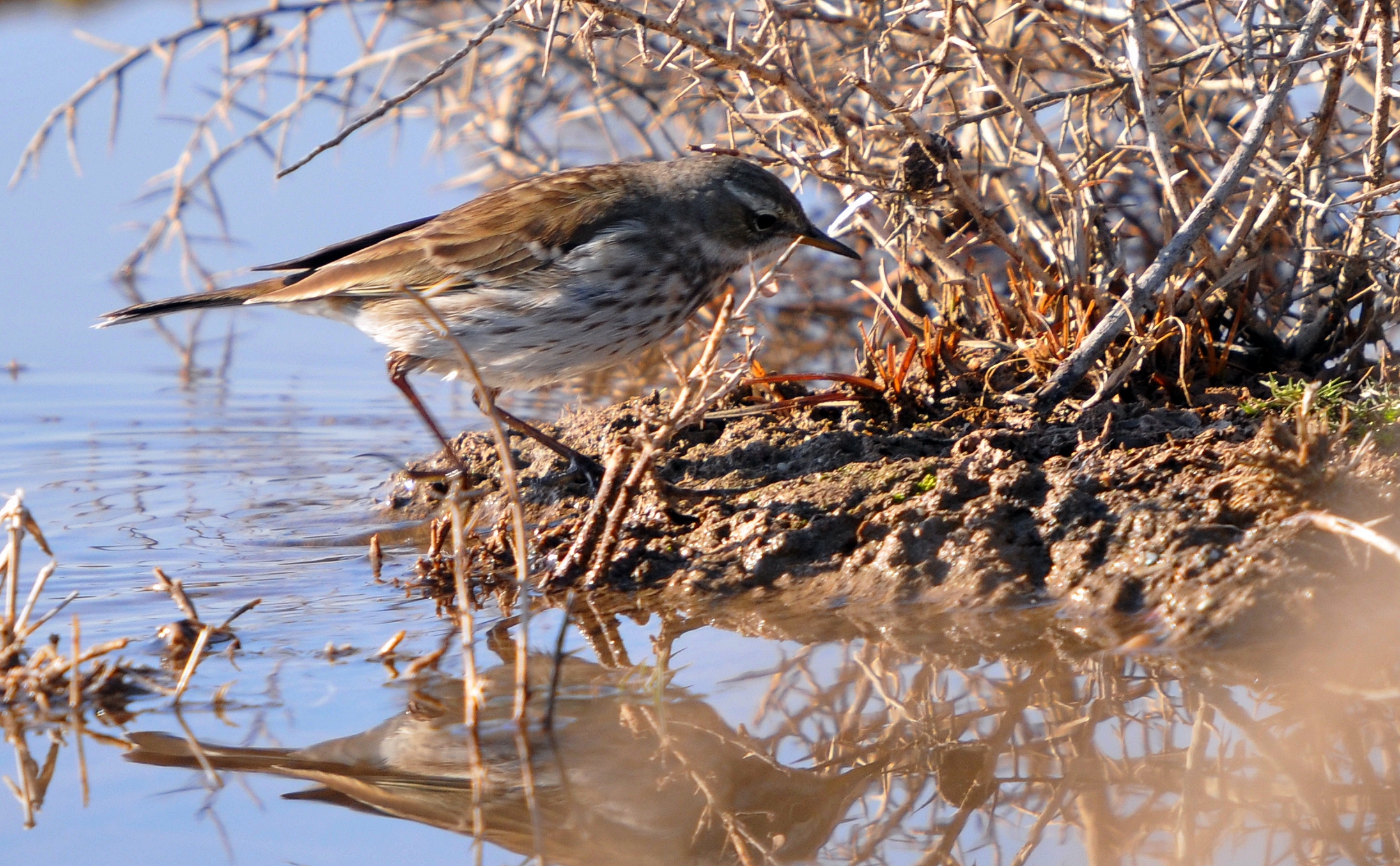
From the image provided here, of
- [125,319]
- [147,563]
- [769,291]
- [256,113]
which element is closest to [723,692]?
[769,291]

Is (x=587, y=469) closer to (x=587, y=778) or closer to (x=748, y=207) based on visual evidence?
(x=748, y=207)

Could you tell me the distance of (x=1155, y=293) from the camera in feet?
16.6

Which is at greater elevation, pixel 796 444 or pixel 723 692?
pixel 796 444

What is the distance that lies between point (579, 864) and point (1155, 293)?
308 centimetres

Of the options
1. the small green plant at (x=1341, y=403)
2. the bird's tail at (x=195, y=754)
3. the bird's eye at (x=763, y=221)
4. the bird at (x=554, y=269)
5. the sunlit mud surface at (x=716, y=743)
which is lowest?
the bird's tail at (x=195, y=754)

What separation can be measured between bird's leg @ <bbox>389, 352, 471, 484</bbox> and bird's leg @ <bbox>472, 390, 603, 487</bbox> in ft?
0.91

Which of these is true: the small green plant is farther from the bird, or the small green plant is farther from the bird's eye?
the bird's eye

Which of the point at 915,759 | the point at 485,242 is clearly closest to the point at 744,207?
the point at 485,242

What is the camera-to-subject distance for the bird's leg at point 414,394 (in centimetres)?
612

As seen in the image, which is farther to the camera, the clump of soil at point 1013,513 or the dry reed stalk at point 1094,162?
the dry reed stalk at point 1094,162

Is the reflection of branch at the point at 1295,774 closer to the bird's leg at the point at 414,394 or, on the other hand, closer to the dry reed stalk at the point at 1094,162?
the dry reed stalk at the point at 1094,162

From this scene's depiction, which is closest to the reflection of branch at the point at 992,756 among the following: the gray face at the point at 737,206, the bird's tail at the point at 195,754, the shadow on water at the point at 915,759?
the shadow on water at the point at 915,759

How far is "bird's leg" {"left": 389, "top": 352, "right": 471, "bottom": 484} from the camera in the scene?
6121 millimetres

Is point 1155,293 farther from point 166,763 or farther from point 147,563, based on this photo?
point 147,563
